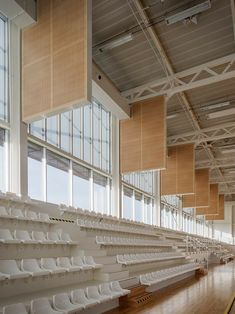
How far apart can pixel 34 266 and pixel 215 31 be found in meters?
8.34

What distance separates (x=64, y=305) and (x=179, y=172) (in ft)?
43.8

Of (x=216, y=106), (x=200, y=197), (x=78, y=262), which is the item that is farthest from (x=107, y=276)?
(x=200, y=197)

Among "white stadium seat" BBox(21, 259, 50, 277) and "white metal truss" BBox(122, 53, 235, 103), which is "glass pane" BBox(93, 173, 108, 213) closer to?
"white metal truss" BBox(122, 53, 235, 103)

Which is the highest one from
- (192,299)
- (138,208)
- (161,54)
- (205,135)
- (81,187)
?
(161,54)

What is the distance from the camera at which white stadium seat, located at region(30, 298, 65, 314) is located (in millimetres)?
3888

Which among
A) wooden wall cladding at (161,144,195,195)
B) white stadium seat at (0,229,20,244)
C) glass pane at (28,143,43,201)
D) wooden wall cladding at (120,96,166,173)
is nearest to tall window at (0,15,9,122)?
glass pane at (28,143,43,201)

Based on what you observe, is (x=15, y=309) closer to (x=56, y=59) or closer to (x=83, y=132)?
(x=56, y=59)

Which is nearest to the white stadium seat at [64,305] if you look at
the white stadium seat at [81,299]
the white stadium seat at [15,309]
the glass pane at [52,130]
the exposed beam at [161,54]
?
the white stadium seat at [81,299]

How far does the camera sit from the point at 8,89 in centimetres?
792

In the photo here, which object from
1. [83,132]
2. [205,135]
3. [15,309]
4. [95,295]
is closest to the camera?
[15,309]

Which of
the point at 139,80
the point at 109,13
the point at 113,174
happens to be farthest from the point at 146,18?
the point at 113,174

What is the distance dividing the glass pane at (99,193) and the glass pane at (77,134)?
153 centimetres

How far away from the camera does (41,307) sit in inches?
157

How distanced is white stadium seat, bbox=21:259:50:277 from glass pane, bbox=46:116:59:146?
188 inches
